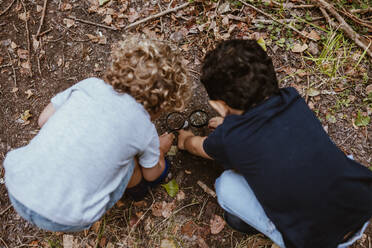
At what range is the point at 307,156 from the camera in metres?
1.60

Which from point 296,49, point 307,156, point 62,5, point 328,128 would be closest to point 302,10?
point 296,49

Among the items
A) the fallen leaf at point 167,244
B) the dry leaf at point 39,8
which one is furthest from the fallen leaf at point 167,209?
the dry leaf at point 39,8

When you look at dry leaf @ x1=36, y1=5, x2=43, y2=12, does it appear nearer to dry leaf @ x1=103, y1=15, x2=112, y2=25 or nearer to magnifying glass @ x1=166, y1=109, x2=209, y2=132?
dry leaf @ x1=103, y1=15, x2=112, y2=25

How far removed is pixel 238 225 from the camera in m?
2.37

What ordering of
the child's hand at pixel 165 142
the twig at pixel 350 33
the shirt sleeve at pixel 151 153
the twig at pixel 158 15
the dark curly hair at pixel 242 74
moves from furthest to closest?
the twig at pixel 158 15 < the twig at pixel 350 33 < the child's hand at pixel 165 142 < the shirt sleeve at pixel 151 153 < the dark curly hair at pixel 242 74

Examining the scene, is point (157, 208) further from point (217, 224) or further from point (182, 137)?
point (182, 137)

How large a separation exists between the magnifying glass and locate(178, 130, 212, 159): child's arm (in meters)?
0.10

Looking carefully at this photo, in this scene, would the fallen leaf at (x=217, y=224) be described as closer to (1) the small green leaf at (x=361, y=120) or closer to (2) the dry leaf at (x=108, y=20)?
(1) the small green leaf at (x=361, y=120)

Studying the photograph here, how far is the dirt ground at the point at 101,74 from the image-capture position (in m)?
2.59

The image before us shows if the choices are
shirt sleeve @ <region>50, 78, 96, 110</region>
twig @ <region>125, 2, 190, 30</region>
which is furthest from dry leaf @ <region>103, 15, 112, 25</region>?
shirt sleeve @ <region>50, 78, 96, 110</region>

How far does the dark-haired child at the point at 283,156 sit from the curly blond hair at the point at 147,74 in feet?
0.89

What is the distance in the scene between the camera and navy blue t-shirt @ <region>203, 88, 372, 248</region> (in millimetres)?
1604

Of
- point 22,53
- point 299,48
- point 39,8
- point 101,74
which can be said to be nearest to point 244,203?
point 299,48

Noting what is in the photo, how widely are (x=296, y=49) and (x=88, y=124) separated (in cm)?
244
